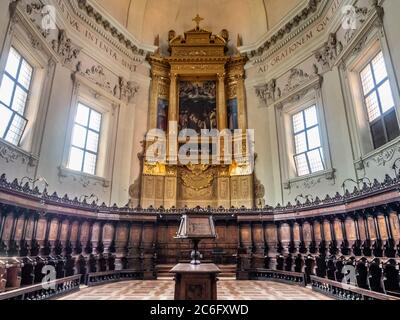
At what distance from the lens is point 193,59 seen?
552 inches

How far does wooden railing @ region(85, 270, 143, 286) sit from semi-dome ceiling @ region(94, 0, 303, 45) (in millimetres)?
11189

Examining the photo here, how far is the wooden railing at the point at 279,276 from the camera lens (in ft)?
26.2

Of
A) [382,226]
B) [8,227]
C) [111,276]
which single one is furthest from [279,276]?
[8,227]

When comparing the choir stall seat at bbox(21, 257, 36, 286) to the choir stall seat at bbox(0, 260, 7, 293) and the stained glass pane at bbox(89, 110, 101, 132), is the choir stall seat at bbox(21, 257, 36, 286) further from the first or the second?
the stained glass pane at bbox(89, 110, 101, 132)

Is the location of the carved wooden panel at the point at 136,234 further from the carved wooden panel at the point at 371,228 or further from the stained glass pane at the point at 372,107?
the stained glass pane at the point at 372,107

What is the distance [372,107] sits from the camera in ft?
28.8

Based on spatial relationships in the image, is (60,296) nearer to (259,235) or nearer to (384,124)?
(259,235)

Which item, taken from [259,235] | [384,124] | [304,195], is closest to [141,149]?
[259,235]

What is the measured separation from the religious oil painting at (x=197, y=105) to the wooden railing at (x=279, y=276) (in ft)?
22.8

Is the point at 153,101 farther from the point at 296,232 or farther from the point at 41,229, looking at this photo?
the point at 296,232

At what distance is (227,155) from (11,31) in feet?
29.0

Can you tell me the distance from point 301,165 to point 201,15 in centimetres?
1038

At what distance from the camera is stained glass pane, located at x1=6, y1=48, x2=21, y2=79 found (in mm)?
8180

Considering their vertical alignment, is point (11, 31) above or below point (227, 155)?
above
